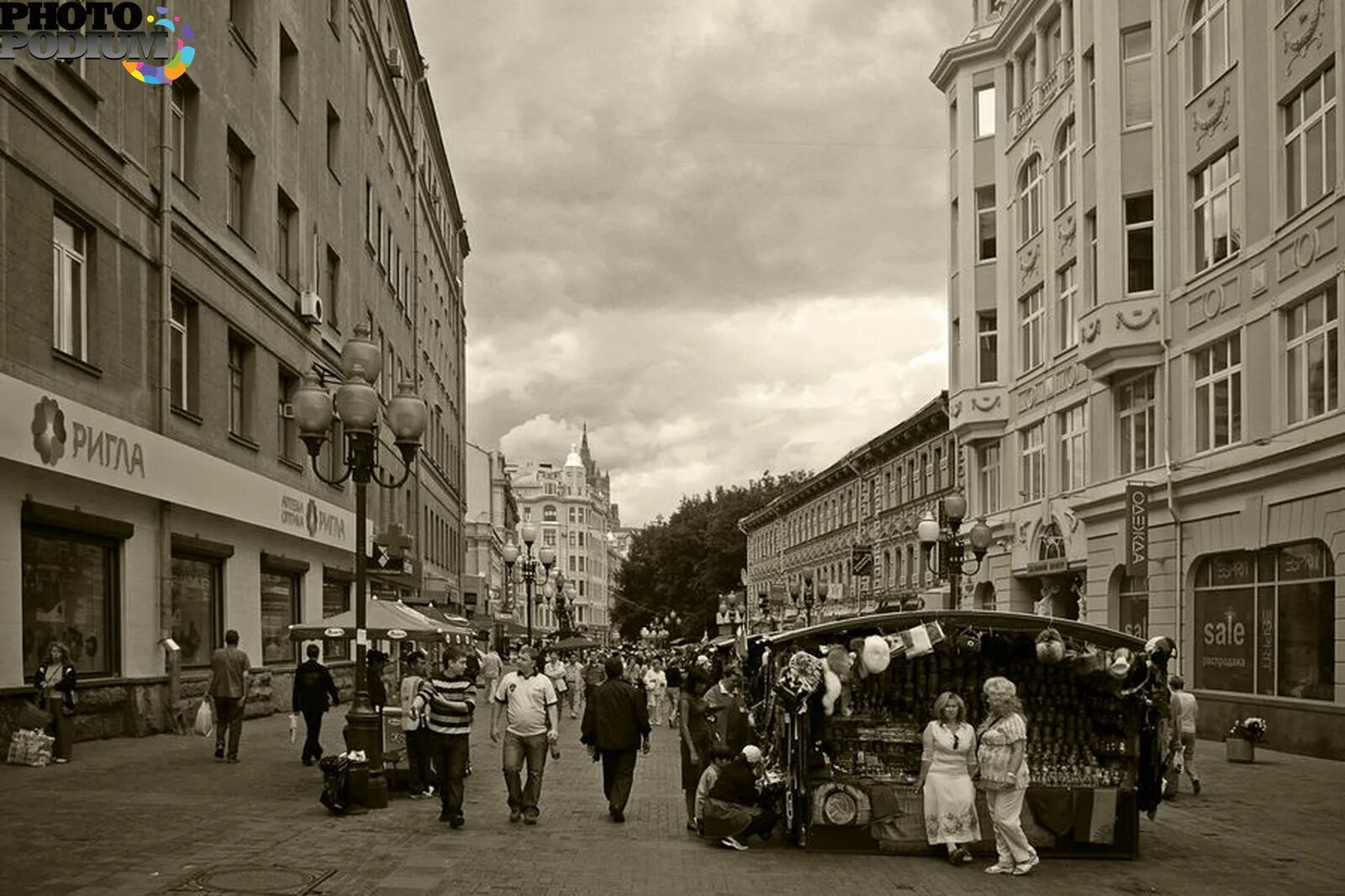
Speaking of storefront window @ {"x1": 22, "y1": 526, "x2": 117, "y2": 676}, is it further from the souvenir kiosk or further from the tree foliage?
the tree foliage

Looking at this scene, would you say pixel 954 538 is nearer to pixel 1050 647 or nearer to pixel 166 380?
pixel 1050 647

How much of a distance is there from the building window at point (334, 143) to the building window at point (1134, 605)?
69.5 feet

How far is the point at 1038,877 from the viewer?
39.6 ft

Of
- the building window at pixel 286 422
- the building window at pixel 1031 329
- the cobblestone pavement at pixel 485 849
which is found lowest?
the cobblestone pavement at pixel 485 849

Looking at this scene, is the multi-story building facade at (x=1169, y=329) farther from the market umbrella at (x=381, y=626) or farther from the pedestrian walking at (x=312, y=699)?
the pedestrian walking at (x=312, y=699)

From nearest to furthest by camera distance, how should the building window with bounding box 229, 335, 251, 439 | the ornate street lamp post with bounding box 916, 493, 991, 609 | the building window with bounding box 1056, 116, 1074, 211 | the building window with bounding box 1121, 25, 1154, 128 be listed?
1. the ornate street lamp post with bounding box 916, 493, 991, 609
2. the building window with bounding box 229, 335, 251, 439
3. the building window with bounding box 1121, 25, 1154, 128
4. the building window with bounding box 1056, 116, 1074, 211

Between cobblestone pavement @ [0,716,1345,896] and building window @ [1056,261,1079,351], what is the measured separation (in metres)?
17.0

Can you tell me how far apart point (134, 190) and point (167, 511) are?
4978mm

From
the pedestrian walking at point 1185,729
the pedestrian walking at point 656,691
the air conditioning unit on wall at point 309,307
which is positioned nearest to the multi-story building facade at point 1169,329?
the pedestrian walking at point 1185,729

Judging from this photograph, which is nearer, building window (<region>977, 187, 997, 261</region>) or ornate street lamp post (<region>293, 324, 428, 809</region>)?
ornate street lamp post (<region>293, 324, 428, 809</region>)

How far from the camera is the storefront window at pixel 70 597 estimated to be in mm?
18250

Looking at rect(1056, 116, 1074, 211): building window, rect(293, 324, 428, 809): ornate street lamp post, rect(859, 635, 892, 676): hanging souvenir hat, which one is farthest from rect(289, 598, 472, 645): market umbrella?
rect(1056, 116, 1074, 211): building window

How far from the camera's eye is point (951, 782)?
12.7 metres

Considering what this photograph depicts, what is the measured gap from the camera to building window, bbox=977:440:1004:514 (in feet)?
130
